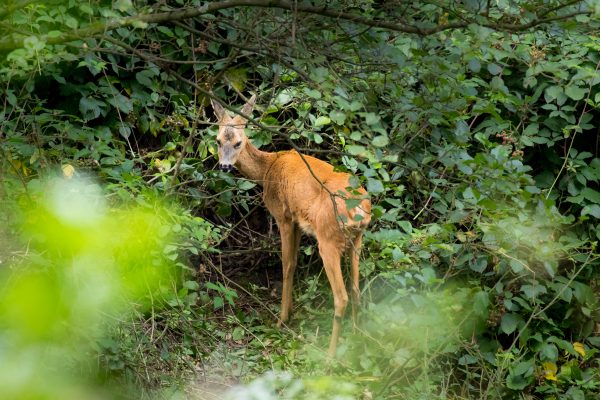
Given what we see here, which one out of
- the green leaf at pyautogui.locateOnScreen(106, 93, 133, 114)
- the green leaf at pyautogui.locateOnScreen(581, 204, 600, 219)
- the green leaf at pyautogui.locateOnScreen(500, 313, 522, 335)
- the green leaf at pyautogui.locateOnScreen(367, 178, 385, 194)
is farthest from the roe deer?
the green leaf at pyautogui.locateOnScreen(367, 178, 385, 194)

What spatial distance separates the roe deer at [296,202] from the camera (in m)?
6.92

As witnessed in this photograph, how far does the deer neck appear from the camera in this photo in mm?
7879

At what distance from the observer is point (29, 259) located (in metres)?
3.56

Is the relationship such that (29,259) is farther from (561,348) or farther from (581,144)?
(581,144)

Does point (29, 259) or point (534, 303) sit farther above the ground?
point (29, 259)

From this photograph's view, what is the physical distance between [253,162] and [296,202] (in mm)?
785

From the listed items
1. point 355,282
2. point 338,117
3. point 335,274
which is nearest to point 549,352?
point 355,282

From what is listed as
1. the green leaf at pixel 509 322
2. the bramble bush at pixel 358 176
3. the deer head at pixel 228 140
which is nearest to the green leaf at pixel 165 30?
the bramble bush at pixel 358 176

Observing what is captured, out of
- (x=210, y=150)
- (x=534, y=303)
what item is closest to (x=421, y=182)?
(x=534, y=303)

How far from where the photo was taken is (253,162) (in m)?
7.96

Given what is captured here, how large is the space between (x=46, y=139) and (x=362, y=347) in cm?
258

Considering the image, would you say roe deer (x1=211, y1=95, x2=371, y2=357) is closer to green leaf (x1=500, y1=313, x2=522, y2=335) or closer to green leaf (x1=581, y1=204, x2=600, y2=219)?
green leaf (x1=500, y1=313, x2=522, y2=335)

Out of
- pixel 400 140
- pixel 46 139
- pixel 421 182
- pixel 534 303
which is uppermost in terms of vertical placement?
pixel 400 140

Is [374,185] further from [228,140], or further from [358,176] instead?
[228,140]
